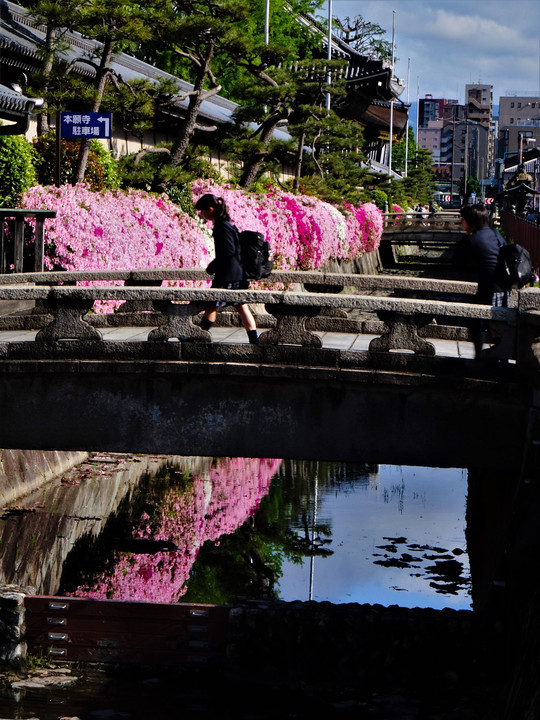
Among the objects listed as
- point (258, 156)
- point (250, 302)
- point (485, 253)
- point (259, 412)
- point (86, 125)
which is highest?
point (258, 156)

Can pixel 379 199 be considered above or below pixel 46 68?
below

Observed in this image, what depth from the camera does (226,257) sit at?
11625mm

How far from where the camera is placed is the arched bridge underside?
1053cm

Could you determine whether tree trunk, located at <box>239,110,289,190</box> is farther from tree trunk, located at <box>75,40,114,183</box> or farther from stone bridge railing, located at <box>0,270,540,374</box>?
stone bridge railing, located at <box>0,270,540,374</box>

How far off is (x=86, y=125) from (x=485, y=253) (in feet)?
27.5

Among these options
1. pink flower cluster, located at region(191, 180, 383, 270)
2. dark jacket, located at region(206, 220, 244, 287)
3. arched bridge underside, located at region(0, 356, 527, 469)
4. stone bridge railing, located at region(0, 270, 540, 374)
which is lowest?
arched bridge underside, located at region(0, 356, 527, 469)

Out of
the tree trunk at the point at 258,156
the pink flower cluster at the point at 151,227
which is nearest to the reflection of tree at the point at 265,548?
the pink flower cluster at the point at 151,227

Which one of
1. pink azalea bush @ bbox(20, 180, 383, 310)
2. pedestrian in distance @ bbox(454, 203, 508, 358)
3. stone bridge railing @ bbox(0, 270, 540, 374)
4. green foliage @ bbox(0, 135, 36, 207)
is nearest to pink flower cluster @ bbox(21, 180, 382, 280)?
pink azalea bush @ bbox(20, 180, 383, 310)

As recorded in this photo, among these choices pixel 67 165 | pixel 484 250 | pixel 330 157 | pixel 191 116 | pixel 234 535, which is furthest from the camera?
pixel 330 157

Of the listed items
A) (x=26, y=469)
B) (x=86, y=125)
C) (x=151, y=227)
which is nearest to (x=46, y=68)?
(x=151, y=227)

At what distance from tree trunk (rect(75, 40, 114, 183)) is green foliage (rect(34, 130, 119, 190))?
377 mm

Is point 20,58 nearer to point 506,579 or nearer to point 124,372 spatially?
point 124,372

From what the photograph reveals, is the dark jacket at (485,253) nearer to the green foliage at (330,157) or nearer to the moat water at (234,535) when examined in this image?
the moat water at (234,535)

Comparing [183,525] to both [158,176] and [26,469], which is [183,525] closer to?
[26,469]
